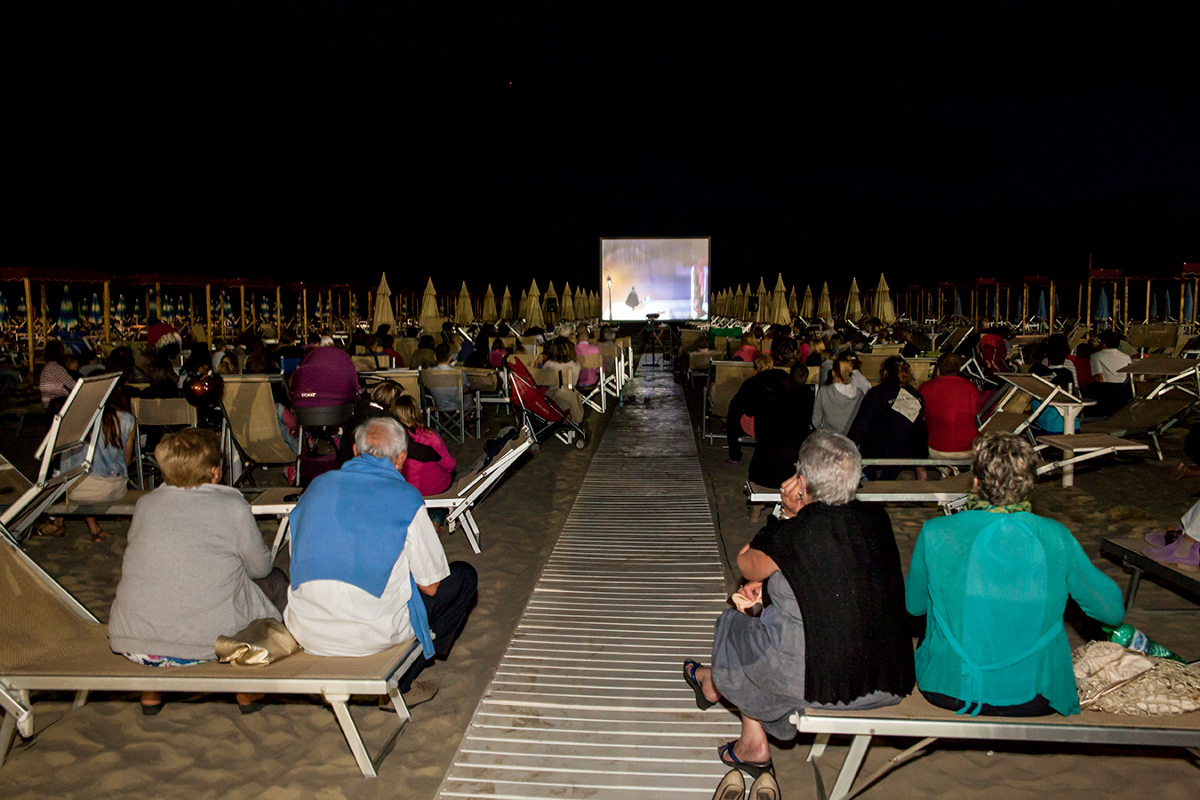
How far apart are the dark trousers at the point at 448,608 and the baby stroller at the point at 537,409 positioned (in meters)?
4.06

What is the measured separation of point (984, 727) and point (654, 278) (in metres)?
18.4

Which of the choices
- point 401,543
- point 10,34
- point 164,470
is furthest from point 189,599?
point 10,34

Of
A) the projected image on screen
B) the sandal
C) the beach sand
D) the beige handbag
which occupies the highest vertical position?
the projected image on screen

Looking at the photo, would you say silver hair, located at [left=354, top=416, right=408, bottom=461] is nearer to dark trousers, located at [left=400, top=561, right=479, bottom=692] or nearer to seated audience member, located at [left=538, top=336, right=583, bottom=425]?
dark trousers, located at [left=400, top=561, right=479, bottom=692]

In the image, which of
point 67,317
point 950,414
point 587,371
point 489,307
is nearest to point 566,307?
point 489,307

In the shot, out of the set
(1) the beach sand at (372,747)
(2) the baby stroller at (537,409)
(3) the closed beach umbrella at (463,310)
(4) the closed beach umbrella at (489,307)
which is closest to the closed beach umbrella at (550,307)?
(4) the closed beach umbrella at (489,307)

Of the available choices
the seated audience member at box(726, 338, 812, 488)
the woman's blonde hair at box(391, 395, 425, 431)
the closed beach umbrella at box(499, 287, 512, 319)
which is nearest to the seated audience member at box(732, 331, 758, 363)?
the seated audience member at box(726, 338, 812, 488)

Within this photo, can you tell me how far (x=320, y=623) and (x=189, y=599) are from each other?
42cm

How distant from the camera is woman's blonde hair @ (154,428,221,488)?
2383 mm

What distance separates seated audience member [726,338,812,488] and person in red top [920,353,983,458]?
0.91m

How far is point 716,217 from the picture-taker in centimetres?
5650

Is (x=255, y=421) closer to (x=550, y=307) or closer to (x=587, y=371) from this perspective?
(x=587, y=371)

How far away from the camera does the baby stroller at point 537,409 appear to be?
23.9 ft

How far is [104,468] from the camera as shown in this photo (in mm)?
4809
